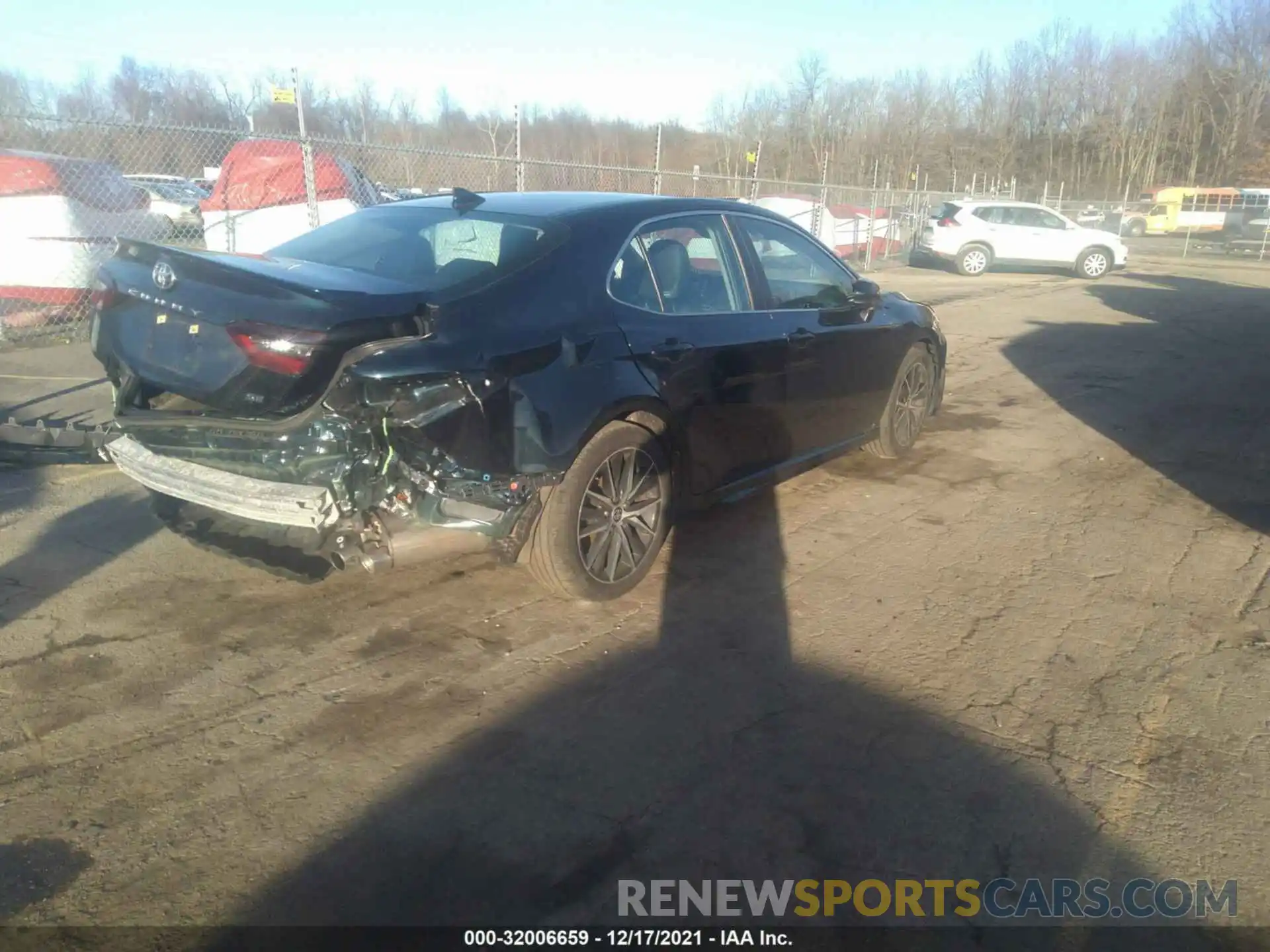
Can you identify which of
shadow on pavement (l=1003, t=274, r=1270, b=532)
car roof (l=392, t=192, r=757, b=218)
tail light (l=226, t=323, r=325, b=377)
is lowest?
shadow on pavement (l=1003, t=274, r=1270, b=532)

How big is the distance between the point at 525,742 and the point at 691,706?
2.02 feet

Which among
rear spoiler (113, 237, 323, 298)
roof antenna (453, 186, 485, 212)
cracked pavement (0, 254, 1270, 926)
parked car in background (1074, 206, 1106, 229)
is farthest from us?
parked car in background (1074, 206, 1106, 229)

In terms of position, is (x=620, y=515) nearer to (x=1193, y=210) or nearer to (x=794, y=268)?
(x=794, y=268)

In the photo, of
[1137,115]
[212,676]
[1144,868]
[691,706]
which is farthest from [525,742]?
[1137,115]

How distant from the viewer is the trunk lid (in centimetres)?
331

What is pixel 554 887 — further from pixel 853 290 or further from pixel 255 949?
pixel 853 290

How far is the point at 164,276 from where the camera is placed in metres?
3.66

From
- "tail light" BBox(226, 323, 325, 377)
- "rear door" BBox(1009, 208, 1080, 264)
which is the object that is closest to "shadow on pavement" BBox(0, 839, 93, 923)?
"tail light" BBox(226, 323, 325, 377)

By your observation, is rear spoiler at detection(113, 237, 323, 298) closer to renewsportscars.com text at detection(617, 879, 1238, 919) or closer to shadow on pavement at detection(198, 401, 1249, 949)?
shadow on pavement at detection(198, 401, 1249, 949)

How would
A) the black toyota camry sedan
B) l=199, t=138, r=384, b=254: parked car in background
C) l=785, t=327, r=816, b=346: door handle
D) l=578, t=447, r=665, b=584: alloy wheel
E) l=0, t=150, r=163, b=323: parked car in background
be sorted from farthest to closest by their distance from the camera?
l=199, t=138, r=384, b=254: parked car in background → l=0, t=150, r=163, b=323: parked car in background → l=785, t=327, r=816, b=346: door handle → l=578, t=447, r=665, b=584: alloy wheel → the black toyota camry sedan

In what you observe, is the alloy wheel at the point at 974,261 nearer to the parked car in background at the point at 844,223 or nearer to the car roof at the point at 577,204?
the parked car in background at the point at 844,223

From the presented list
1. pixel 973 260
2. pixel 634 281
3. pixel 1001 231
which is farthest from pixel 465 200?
pixel 1001 231

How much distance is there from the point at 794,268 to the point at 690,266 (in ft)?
3.20

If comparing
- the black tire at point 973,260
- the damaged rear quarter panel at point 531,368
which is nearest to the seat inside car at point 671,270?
the damaged rear quarter panel at point 531,368
